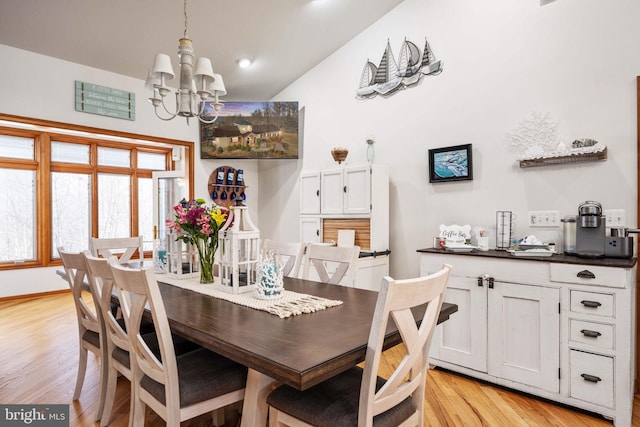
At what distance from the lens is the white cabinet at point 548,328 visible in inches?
78.0

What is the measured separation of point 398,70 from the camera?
148 inches

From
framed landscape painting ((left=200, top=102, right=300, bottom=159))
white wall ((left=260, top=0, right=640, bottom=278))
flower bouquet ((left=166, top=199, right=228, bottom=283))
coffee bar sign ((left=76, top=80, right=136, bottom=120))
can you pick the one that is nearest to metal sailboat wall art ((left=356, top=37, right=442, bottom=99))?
white wall ((left=260, top=0, right=640, bottom=278))

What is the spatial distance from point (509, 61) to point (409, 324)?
2.71 m

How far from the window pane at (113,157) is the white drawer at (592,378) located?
622 centimetres

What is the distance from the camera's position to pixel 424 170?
3537 millimetres

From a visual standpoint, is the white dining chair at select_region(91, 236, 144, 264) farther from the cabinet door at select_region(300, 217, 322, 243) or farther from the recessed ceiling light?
the recessed ceiling light

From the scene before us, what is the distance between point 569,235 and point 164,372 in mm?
2638

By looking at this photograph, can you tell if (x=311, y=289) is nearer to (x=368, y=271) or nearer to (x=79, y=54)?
(x=368, y=271)

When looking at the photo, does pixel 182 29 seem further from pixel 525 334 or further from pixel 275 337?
pixel 525 334

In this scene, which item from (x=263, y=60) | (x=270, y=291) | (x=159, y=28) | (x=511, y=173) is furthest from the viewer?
(x=263, y=60)

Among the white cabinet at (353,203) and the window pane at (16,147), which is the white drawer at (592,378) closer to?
the white cabinet at (353,203)

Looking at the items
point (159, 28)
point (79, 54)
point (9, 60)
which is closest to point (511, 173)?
point (159, 28)

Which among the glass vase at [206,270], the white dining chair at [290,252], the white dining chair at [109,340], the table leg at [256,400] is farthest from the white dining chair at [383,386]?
the white dining chair at [290,252]

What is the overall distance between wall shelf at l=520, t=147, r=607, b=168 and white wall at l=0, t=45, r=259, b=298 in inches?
168
